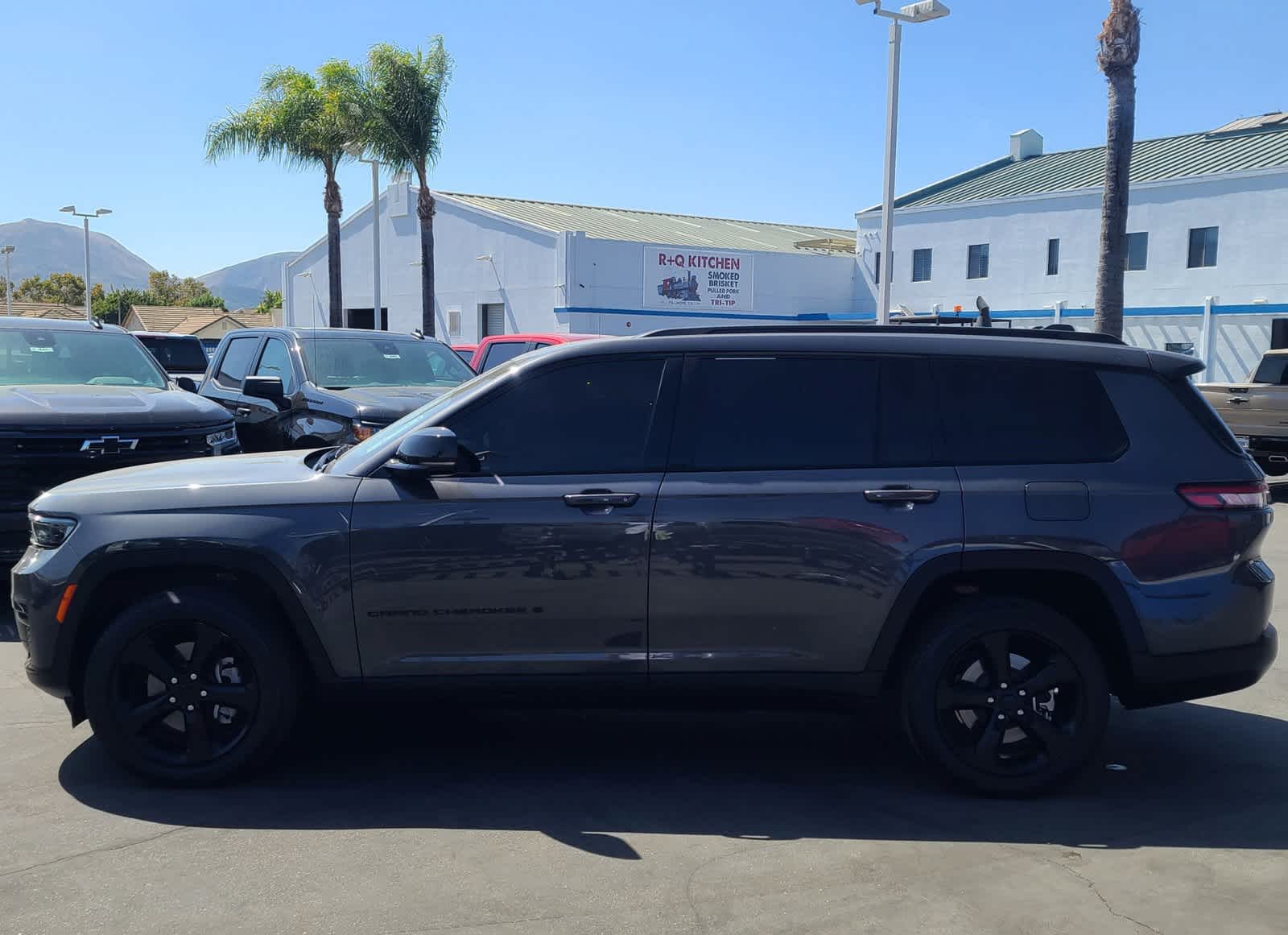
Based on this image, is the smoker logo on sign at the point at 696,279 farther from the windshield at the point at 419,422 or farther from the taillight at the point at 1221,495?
the taillight at the point at 1221,495

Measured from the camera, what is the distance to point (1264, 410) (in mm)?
14734

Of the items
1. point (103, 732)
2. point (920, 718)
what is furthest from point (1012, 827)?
point (103, 732)

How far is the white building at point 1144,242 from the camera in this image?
32938 mm

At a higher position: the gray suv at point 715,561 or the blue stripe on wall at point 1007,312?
the blue stripe on wall at point 1007,312

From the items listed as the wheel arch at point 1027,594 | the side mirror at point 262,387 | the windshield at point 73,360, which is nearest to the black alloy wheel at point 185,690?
the wheel arch at point 1027,594

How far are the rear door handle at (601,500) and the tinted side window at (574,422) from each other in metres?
0.12

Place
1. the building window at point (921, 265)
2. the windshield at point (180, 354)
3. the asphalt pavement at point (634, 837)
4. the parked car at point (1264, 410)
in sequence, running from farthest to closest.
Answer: the building window at point (921, 265)
the windshield at point (180, 354)
the parked car at point (1264, 410)
the asphalt pavement at point (634, 837)

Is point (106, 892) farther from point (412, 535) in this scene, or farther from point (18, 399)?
point (18, 399)

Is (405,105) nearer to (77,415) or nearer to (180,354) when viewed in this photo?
(180,354)

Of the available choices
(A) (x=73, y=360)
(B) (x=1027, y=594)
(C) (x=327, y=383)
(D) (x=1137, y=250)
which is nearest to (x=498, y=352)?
(C) (x=327, y=383)

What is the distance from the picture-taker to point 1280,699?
605cm

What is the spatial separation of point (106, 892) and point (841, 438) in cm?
305

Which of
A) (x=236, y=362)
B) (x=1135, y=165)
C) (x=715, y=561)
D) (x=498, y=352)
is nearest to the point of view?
(x=715, y=561)

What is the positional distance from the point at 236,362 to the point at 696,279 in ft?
99.8
